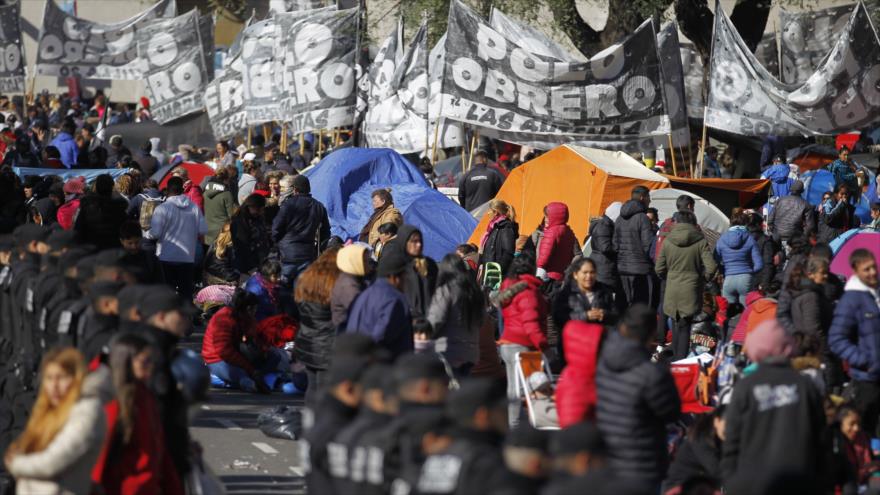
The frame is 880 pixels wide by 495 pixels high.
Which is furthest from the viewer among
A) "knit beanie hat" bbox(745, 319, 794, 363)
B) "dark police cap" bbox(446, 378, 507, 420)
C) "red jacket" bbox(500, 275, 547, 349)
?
"red jacket" bbox(500, 275, 547, 349)

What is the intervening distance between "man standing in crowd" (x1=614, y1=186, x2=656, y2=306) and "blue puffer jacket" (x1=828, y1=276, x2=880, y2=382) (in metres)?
5.72

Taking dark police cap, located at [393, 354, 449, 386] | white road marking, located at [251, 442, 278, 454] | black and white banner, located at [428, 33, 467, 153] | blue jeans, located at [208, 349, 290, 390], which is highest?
black and white banner, located at [428, 33, 467, 153]

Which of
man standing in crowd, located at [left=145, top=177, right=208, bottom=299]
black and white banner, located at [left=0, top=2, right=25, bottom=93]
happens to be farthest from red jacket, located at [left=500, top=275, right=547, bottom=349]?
black and white banner, located at [left=0, top=2, right=25, bottom=93]

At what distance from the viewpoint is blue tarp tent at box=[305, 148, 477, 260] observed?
1886 centimetres

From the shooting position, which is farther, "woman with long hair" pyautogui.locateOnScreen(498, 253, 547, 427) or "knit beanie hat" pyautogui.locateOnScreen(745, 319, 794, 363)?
"woman with long hair" pyautogui.locateOnScreen(498, 253, 547, 427)

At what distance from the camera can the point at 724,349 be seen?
1206cm

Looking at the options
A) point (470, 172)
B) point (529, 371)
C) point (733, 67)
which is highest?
point (733, 67)

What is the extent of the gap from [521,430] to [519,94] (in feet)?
49.0

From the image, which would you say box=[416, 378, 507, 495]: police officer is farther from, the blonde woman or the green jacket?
the blonde woman

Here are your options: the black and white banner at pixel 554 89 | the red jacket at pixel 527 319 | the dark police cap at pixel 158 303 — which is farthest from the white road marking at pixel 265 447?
the black and white banner at pixel 554 89

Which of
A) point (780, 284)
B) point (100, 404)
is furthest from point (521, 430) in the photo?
point (780, 284)

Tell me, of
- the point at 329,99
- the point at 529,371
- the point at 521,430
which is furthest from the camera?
the point at 329,99

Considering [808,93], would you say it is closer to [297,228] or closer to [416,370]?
[297,228]

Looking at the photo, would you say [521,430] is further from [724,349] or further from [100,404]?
[724,349]
